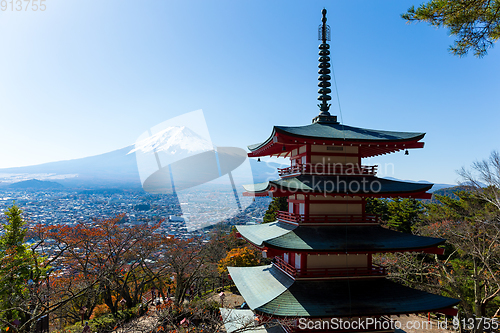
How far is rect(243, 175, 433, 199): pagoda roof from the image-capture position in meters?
9.37

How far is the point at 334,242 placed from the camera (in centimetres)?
945

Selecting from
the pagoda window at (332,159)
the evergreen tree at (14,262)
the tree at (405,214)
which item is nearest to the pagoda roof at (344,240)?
the pagoda window at (332,159)

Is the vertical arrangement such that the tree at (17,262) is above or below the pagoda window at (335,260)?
below

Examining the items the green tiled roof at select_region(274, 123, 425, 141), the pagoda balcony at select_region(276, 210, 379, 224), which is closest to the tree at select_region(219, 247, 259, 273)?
the pagoda balcony at select_region(276, 210, 379, 224)

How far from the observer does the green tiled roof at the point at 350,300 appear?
8.52m

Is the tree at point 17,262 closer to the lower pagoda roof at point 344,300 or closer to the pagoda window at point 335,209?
the lower pagoda roof at point 344,300

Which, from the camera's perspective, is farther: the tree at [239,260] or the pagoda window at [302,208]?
the tree at [239,260]

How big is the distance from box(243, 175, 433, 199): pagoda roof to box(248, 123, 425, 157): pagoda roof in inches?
56.5

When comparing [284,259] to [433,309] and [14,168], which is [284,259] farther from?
[14,168]

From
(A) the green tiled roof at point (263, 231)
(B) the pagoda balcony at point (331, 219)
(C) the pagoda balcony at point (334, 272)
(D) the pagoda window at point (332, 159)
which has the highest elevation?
(D) the pagoda window at point (332, 159)

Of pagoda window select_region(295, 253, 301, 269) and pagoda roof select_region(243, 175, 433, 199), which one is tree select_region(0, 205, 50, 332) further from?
pagoda roof select_region(243, 175, 433, 199)

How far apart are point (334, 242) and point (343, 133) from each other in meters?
4.38

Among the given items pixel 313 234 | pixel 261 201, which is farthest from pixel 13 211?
pixel 261 201

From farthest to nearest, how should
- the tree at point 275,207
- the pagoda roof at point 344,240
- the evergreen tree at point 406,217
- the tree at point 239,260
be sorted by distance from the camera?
1. the tree at point 275,207
2. the evergreen tree at point 406,217
3. the tree at point 239,260
4. the pagoda roof at point 344,240
